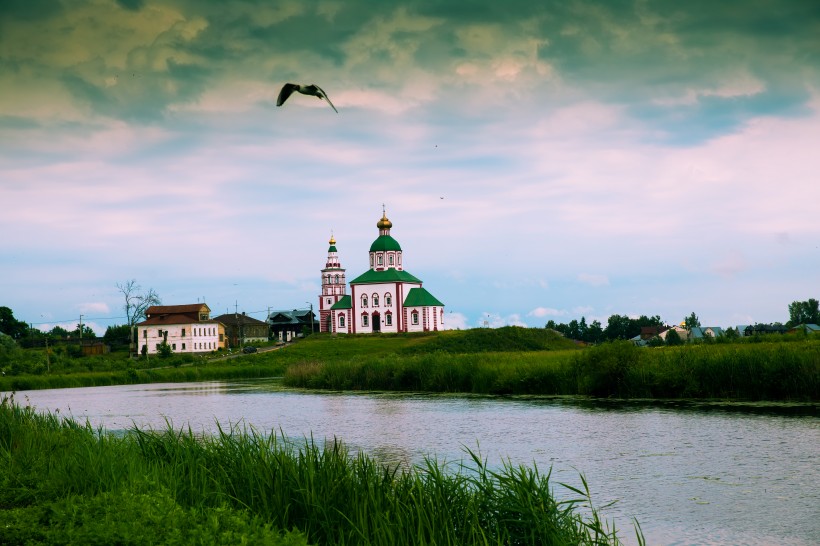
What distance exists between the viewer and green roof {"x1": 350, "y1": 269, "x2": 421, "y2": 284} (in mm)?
101375

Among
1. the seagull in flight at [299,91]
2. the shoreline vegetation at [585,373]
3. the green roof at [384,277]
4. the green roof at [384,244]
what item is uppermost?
the green roof at [384,244]

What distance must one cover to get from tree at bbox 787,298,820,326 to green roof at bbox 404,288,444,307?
189ft

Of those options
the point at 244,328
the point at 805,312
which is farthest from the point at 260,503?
the point at 805,312

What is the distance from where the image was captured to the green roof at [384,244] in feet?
346

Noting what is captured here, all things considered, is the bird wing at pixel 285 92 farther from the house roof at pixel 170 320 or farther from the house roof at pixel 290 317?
the house roof at pixel 290 317

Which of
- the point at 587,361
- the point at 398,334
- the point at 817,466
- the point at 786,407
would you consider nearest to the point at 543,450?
the point at 817,466

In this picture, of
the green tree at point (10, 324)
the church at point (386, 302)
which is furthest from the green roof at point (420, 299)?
the green tree at point (10, 324)

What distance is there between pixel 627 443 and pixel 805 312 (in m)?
126

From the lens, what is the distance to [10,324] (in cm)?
11344

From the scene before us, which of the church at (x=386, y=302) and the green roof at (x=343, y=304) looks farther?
the green roof at (x=343, y=304)

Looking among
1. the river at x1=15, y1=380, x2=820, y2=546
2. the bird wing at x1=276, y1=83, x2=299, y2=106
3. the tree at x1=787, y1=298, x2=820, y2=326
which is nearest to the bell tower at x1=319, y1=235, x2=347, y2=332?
the tree at x1=787, y1=298, x2=820, y2=326

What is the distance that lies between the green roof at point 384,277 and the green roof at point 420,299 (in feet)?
5.78

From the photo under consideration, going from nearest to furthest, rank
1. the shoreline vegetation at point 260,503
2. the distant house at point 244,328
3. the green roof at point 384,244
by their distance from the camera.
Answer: the shoreline vegetation at point 260,503
the green roof at point 384,244
the distant house at point 244,328

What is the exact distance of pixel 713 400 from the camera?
26859 millimetres
